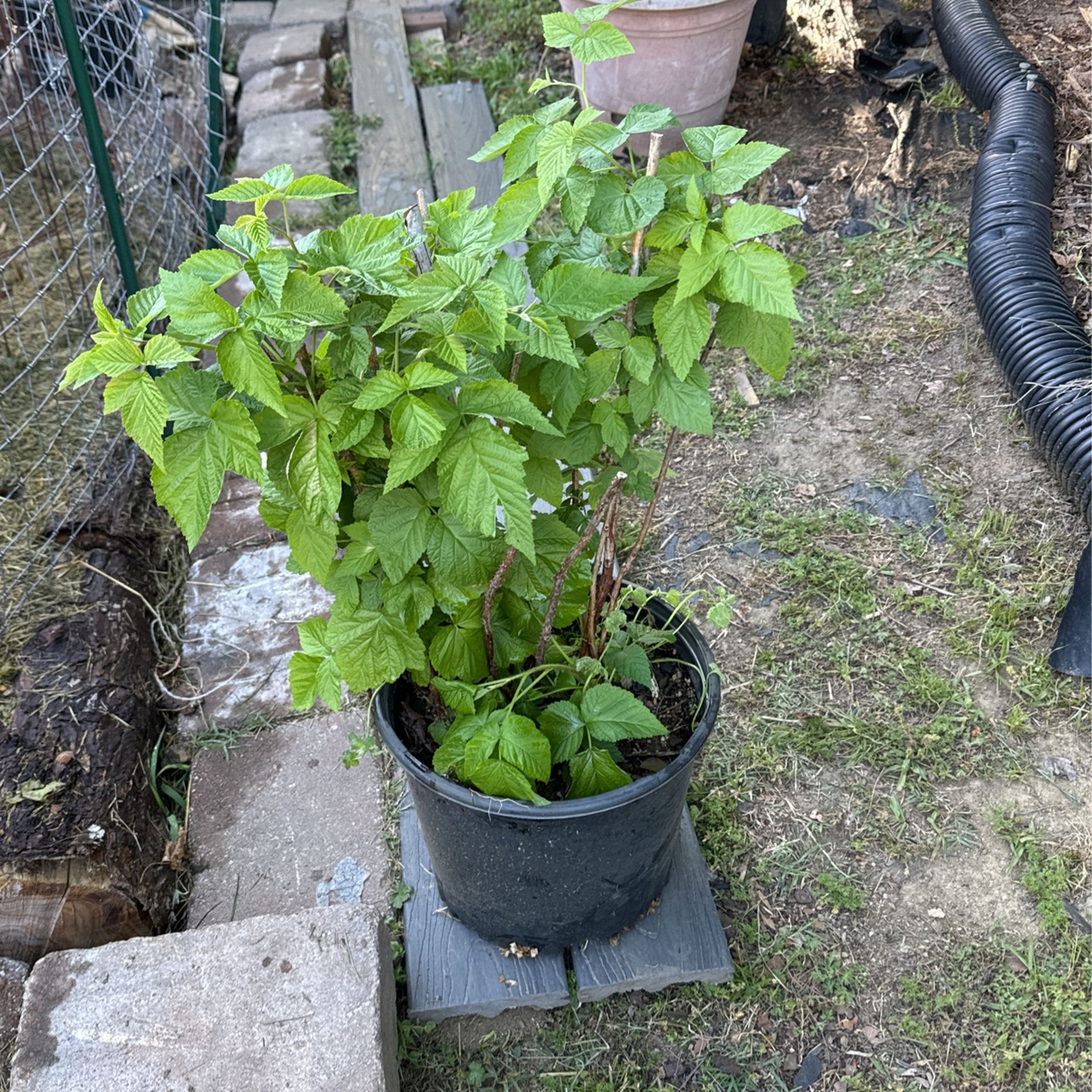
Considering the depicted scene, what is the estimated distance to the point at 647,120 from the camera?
1141mm

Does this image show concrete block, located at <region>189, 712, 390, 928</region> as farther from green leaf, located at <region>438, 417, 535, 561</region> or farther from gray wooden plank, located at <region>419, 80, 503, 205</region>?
gray wooden plank, located at <region>419, 80, 503, 205</region>

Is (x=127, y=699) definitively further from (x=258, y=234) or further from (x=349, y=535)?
(x=258, y=234)

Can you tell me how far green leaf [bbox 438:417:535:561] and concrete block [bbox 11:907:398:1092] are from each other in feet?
3.27

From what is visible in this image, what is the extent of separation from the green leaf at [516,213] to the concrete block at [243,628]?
149cm

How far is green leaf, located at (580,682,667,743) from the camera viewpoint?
59.5 inches

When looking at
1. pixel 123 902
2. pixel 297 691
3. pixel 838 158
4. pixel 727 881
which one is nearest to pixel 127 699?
pixel 123 902

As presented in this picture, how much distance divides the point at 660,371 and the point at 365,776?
1.46m

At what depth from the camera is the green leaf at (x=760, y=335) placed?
1.17m

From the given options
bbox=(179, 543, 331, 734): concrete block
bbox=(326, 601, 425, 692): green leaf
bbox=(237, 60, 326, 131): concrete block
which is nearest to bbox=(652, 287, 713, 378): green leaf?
bbox=(326, 601, 425, 692): green leaf

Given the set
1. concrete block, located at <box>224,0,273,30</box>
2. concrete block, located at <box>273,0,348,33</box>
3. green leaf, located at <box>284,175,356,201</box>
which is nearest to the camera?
green leaf, located at <box>284,175,356,201</box>

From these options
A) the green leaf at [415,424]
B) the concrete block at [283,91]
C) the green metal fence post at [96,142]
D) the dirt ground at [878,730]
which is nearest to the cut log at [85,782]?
the dirt ground at [878,730]

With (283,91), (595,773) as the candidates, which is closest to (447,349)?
(595,773)

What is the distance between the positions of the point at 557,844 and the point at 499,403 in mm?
825

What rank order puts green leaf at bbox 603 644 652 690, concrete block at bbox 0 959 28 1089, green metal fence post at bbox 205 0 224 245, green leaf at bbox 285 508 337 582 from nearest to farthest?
green leaf at bbox 285 508 337 582, green leaf at bbox 603 644 652 690, concrete block at bbox 0 959 28 1089, green metal fence post at bbox 205 0 224 245
